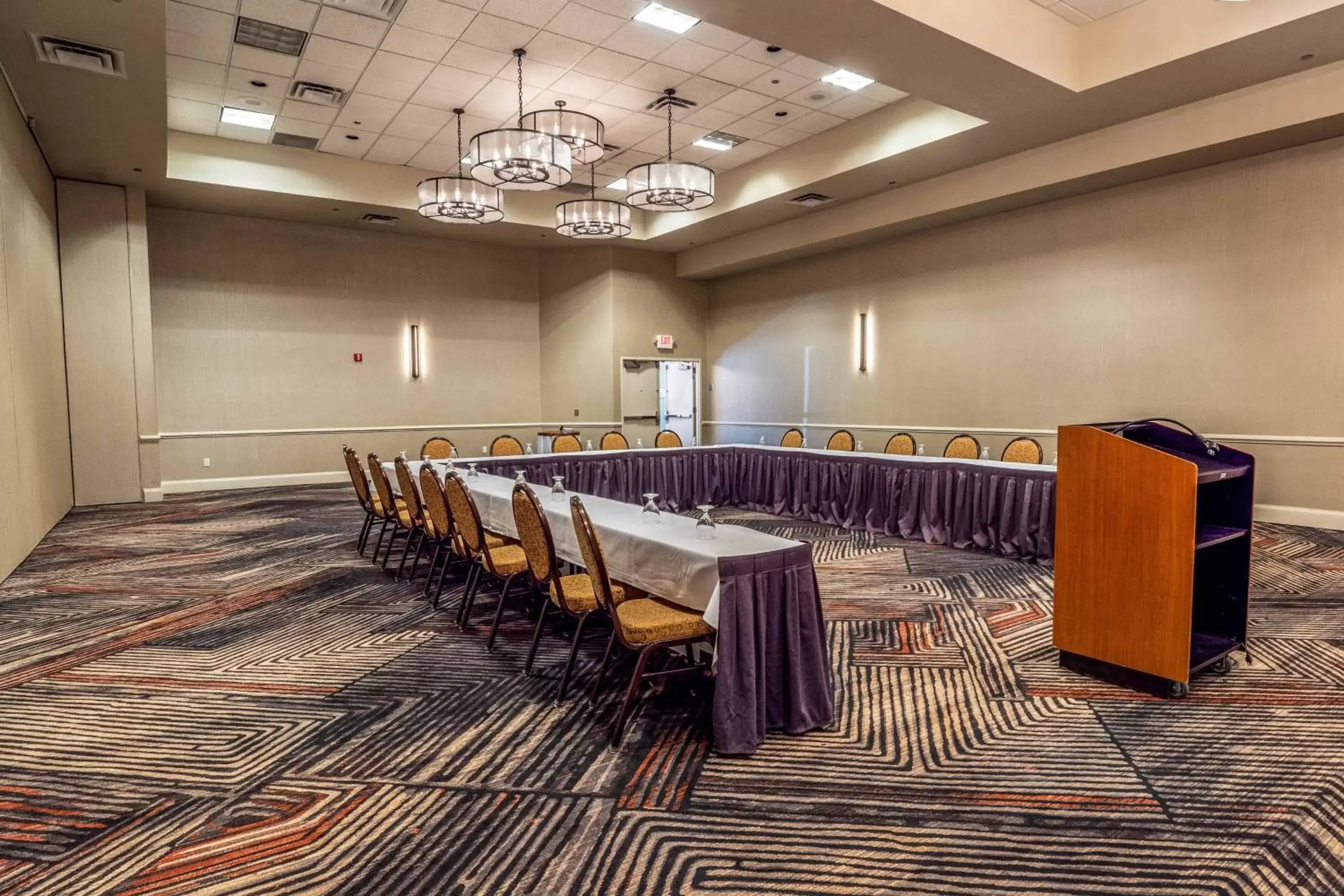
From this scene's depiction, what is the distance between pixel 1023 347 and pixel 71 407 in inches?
443

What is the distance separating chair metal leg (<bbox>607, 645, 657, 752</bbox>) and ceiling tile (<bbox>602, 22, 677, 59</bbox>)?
211 inches

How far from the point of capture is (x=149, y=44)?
536 centimetres

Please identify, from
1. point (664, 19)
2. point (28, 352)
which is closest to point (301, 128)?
point (28, 352)

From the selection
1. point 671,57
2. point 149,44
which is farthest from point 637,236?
point 149,44

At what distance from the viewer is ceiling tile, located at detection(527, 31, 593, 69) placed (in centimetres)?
638

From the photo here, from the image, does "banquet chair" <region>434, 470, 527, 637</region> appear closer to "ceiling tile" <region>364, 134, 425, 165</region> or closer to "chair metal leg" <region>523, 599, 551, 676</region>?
"chair metal leg" <region>523, 599, 551, 676</region>

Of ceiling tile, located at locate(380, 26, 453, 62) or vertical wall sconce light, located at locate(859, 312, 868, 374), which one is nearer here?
ceiling tile, located at locate(380, 26, 453, 62)

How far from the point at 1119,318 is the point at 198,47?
929 cm

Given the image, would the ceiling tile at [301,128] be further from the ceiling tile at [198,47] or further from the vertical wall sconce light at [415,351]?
the vertical wall sconce light at [415,351]

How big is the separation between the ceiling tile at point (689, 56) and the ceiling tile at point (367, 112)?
3019mm

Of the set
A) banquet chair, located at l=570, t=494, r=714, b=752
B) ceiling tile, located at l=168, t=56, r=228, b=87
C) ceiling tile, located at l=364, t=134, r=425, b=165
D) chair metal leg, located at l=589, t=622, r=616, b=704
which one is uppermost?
ceiling tile, located at l=364, t=134, r=425, b=165

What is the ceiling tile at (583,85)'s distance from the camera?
7.16m

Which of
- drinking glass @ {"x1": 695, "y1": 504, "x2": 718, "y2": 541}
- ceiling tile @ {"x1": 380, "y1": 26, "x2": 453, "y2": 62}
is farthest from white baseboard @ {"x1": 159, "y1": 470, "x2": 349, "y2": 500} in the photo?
drinking glass @ {"x1": 695, "y1": 504, "x2": 718, "y2": 541}

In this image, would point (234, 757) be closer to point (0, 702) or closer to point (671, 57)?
point (0, 702)
